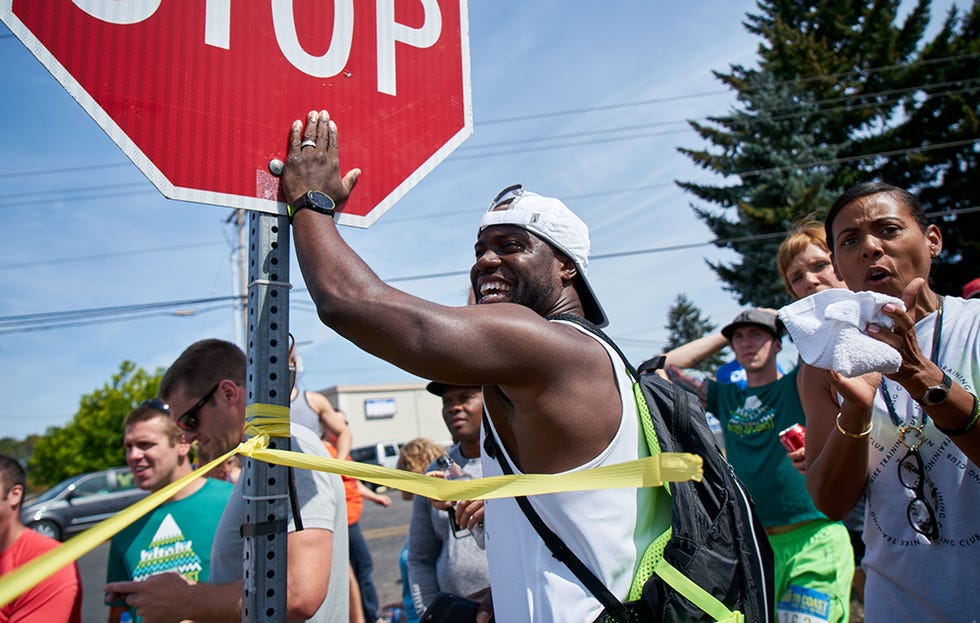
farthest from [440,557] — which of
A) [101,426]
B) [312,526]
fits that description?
[101,426]

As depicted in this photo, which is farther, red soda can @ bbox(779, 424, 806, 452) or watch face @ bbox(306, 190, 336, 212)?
red soda can @ bbox(779, 424, 806, 452)

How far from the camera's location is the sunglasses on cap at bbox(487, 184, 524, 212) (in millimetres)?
2039

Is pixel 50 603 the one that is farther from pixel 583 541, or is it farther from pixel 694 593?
pixel 694 593

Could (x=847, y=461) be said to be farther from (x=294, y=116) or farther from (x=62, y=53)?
(x=62, y=53)

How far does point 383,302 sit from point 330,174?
1.21ft

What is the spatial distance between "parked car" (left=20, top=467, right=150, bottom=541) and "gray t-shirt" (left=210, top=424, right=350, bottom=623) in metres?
15.8

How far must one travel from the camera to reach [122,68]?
54.9 inches

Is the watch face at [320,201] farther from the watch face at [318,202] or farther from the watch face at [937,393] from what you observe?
the watch face at [937,393]

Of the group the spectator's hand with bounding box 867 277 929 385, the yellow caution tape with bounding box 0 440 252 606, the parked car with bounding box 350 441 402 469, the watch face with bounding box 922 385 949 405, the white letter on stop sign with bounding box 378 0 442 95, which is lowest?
the parked car with bounding box 350 441 402 469

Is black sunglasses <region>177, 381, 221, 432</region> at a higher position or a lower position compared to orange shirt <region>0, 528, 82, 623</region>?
higher

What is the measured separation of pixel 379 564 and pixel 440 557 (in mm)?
7183

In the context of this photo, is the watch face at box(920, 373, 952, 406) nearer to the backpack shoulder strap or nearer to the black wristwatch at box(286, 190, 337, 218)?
the backpack shoulder strap

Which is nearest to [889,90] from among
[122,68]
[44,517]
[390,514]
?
[390,514]

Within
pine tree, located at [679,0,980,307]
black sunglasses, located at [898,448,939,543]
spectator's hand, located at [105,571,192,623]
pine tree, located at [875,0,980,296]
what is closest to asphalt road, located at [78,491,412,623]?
spectator's hand, located at [105,571,192,623]
